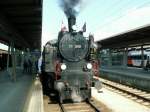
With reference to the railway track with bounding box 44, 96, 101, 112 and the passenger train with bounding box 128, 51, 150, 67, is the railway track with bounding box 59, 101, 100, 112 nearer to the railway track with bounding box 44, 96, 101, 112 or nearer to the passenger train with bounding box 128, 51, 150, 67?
the railway track with bounding box 44, 96, 101, 112

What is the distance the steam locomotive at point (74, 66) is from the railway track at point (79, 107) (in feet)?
1.18

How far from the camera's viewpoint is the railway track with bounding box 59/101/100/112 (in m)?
12.1

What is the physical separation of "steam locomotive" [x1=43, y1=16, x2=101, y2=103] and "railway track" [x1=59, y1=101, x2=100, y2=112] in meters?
0.36

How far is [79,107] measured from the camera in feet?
42.2

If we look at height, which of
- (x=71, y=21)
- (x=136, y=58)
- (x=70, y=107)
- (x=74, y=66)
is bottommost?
(x=70, y=107)

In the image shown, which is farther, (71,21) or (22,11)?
(22,11)

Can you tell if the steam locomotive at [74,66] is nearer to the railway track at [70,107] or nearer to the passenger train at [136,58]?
the railway track at [70,107]

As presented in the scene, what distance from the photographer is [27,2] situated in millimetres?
14578

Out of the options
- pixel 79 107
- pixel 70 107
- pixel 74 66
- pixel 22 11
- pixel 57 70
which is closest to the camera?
pixel 79 107

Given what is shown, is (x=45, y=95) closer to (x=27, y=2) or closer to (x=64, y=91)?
(x=64, y=91)

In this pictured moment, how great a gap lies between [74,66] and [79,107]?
6.80 feet

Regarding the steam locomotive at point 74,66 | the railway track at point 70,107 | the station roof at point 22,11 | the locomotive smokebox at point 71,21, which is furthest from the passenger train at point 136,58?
the railway track at point 70,107

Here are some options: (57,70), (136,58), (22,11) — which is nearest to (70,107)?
(57,70)

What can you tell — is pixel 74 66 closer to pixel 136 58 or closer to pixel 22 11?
pixel 22 11
